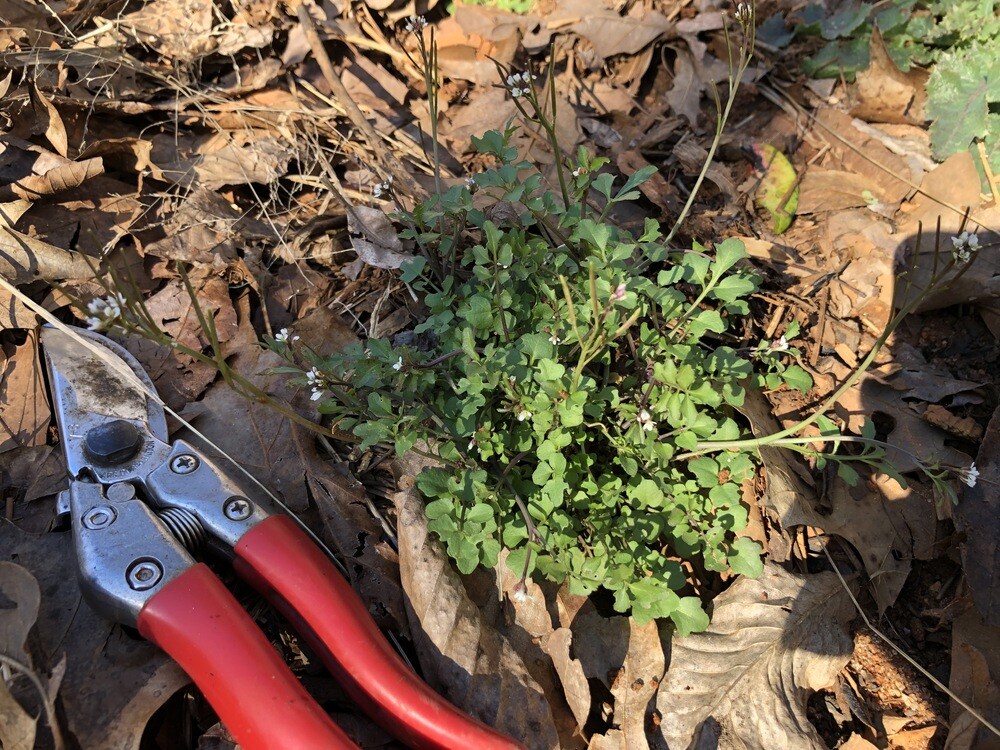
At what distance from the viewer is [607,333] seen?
2307mm

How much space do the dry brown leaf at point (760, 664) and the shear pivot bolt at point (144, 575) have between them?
5.32 feet

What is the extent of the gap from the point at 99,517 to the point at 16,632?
14.7 inches

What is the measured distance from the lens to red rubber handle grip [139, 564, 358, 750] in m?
1.96

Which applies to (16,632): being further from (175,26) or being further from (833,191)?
(833,191)

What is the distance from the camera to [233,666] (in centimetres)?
204

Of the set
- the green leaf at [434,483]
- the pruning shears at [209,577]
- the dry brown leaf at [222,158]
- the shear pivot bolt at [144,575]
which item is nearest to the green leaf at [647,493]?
the green leaf at [434,483]

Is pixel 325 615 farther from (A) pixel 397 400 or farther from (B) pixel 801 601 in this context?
(B) pixel 801 601

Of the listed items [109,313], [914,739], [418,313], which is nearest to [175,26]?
[418,313]

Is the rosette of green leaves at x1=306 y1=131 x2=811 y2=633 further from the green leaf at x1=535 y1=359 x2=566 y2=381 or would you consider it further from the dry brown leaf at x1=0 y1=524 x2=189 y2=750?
the dry brown leaf at x1=0 y1=524 x2=189 y2=750

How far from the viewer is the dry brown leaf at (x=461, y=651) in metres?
2.29

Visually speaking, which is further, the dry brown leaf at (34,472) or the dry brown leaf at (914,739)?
the dry brown leaf at (34,472)

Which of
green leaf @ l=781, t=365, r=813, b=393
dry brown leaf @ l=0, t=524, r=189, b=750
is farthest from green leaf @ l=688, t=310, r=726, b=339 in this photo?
dry brown leaf @ l=0, t=524, r=189, b=750

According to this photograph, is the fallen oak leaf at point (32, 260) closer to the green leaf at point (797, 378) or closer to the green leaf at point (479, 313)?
the green leaf at point (479, 313)

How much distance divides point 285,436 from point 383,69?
2.30 metres
